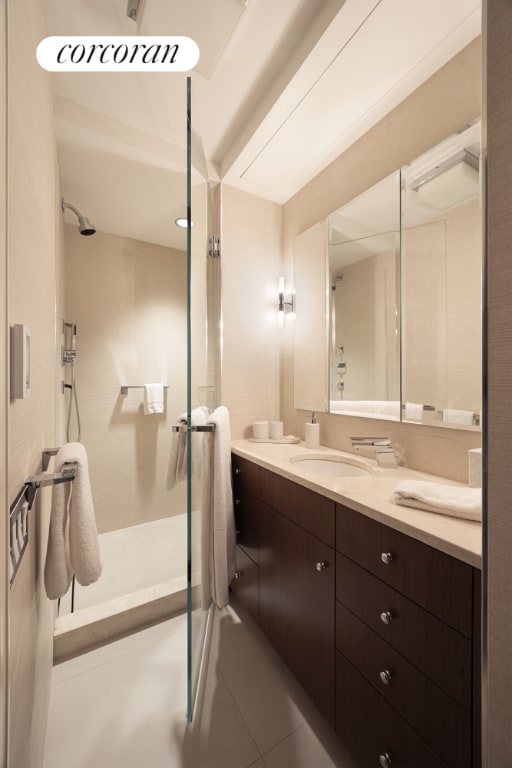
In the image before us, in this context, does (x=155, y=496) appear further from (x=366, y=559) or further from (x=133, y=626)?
(x=366, y=559)

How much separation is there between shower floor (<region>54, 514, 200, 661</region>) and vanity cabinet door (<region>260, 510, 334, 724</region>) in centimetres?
34

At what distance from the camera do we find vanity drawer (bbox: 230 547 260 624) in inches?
53.5

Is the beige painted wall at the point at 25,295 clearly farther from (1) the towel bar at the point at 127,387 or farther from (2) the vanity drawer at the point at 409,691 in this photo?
(1) the towel bar at the point at 127,387

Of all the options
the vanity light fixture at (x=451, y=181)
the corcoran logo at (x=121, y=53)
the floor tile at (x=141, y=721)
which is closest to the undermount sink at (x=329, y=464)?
the floor tile at (x=141, y=721)

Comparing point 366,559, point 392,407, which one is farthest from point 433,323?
point 366,559

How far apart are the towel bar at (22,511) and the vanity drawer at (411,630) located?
→ 0.80 metres

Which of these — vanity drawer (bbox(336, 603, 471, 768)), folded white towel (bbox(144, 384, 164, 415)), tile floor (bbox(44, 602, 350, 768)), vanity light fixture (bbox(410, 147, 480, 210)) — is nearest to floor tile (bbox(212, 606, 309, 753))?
tile floor (bbox(44, 602, 350, 768))

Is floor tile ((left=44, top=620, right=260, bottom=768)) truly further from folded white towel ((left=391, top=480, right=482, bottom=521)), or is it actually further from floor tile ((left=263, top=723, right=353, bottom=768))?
folded white towel ((left=391, top=480, right=482, bottom=521))

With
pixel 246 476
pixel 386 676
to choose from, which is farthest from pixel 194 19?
pixel 386 676

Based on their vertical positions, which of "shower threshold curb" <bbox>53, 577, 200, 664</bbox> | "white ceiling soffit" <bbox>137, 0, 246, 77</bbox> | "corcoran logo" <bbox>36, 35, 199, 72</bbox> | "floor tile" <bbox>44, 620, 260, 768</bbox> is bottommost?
"floor tile" <bbox>44, 620, 260, 768</bbox>

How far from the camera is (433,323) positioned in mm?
1120

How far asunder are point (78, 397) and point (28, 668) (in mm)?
1835

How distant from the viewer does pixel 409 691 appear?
0.71 metres

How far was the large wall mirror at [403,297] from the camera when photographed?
40.1 inches
